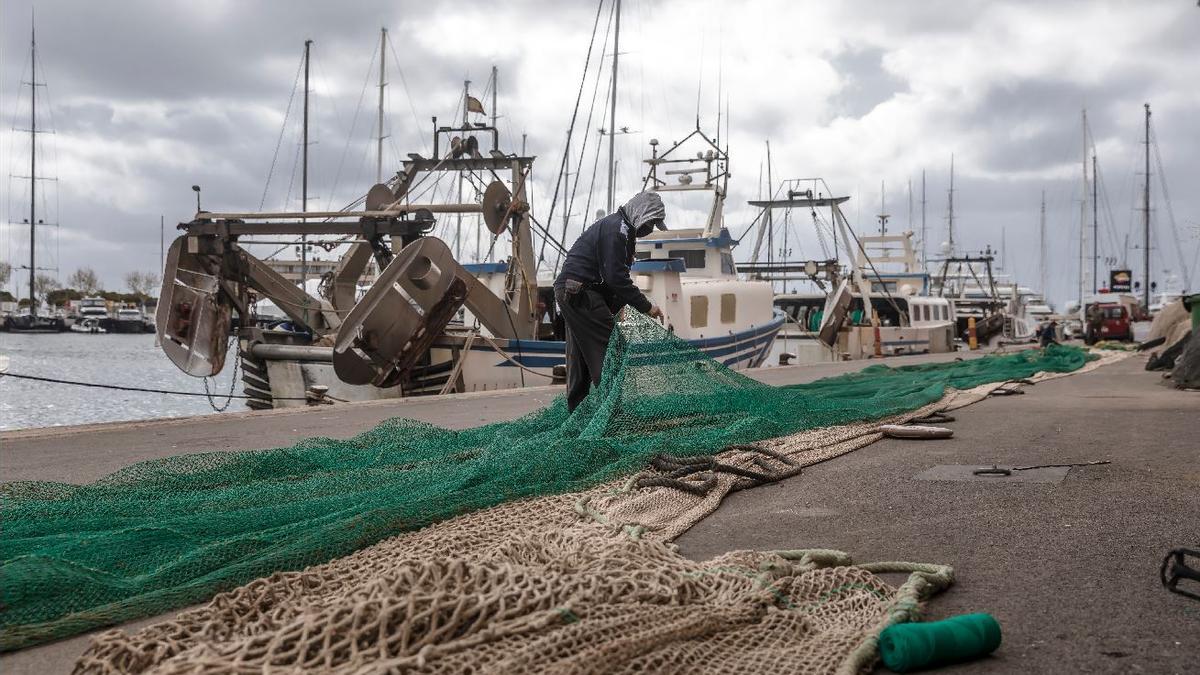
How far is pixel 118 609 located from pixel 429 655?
1.37 m

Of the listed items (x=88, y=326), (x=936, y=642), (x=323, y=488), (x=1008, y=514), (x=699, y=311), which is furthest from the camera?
(x=88, y=326)

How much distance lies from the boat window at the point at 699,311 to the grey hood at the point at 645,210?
12.5 meters

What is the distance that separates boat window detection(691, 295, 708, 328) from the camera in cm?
1943

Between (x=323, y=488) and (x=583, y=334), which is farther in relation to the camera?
(x=583, y=334)

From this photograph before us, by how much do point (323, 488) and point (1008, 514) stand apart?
2904mm

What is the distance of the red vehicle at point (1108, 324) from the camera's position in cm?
3778

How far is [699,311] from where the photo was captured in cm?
1961

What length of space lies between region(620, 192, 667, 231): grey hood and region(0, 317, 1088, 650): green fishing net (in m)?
0.77

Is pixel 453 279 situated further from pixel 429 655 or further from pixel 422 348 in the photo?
A: pixel 429 655

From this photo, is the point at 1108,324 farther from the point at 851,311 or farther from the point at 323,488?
the point at 323,488

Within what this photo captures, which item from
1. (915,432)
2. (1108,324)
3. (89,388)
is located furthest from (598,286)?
(1108,324)

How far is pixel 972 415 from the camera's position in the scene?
820 centimetres

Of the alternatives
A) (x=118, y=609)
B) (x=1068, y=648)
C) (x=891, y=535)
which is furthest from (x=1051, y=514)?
(x=118, y=609)

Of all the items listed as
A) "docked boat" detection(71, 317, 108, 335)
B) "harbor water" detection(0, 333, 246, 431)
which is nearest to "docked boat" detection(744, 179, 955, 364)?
"harbor water" detection(0, 333, 246, 431)
